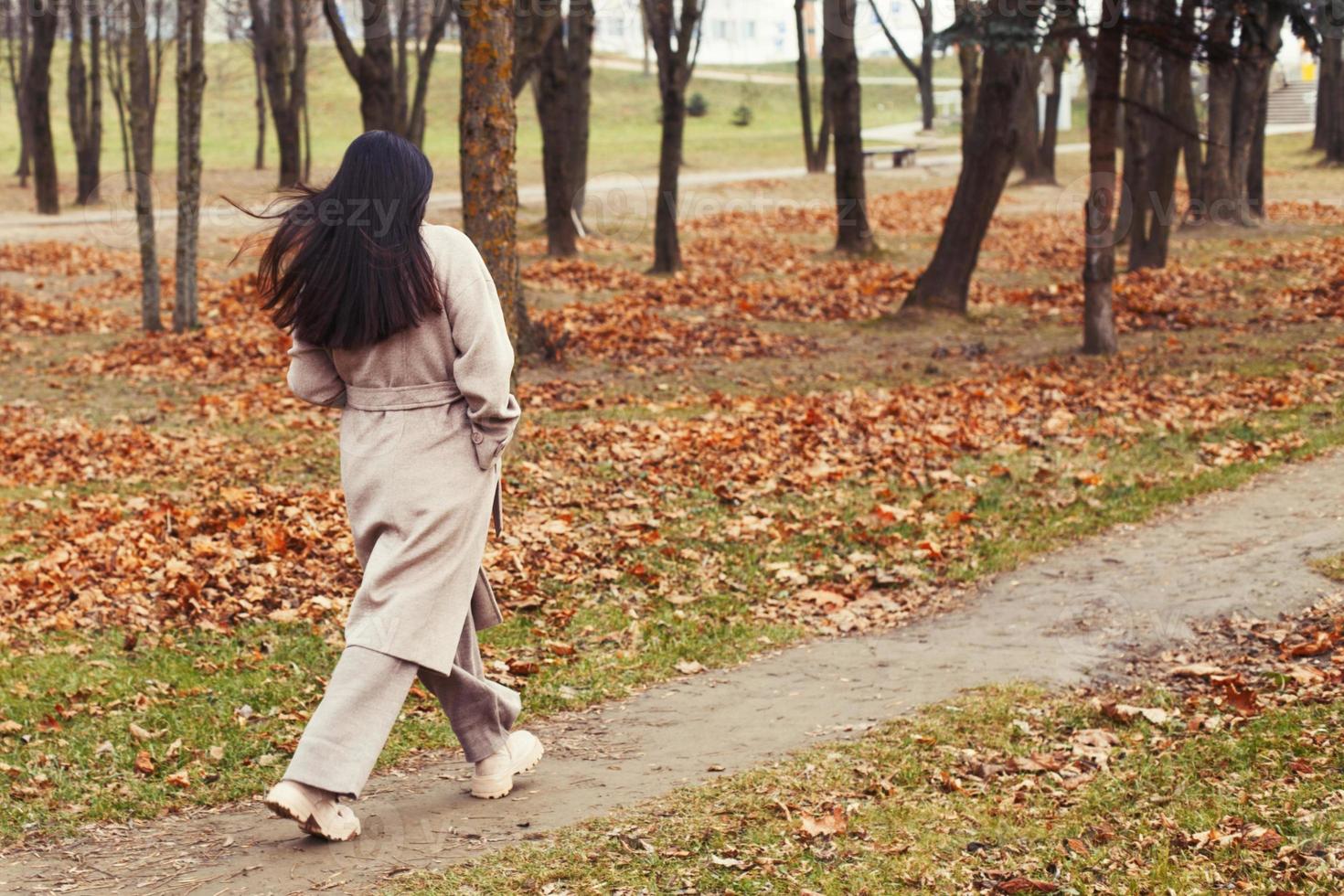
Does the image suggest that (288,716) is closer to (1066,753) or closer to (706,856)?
(706,856)

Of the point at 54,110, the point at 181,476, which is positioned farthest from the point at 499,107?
the point at 54,110

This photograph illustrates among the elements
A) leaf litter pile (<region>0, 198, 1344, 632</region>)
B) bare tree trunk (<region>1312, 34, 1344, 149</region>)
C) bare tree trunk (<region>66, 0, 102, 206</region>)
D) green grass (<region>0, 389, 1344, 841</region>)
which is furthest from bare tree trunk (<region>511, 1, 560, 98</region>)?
bare tree trunk (<region>1312, 34, 1344, 149</region>)

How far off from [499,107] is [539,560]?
3.51 metres

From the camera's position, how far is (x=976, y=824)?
4586mm

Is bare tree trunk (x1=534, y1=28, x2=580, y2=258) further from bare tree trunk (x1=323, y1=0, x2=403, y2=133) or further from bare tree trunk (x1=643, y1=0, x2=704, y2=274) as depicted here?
bare tree trunk (x1=323, y1=0, x2=403, y2=133)

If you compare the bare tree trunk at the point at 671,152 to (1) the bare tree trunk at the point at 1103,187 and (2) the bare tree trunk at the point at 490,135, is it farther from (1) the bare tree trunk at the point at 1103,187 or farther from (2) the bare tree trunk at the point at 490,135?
(2) the bare tree trunk at the point at 490,135

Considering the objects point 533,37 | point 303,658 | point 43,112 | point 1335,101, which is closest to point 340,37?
point 533,37

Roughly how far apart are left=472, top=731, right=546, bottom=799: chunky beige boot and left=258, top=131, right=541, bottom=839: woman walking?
588 millimetres

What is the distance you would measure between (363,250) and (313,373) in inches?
18.9

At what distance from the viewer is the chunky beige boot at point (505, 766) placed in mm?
4855

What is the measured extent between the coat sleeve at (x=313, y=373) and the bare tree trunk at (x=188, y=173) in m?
12.0

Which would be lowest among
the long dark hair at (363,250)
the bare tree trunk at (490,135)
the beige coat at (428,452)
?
the beige coat at (428,452)

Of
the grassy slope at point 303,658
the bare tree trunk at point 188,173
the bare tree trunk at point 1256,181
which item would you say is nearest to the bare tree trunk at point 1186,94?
the bare tree trunk at point 1256,181

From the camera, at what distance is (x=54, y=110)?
67188mm
